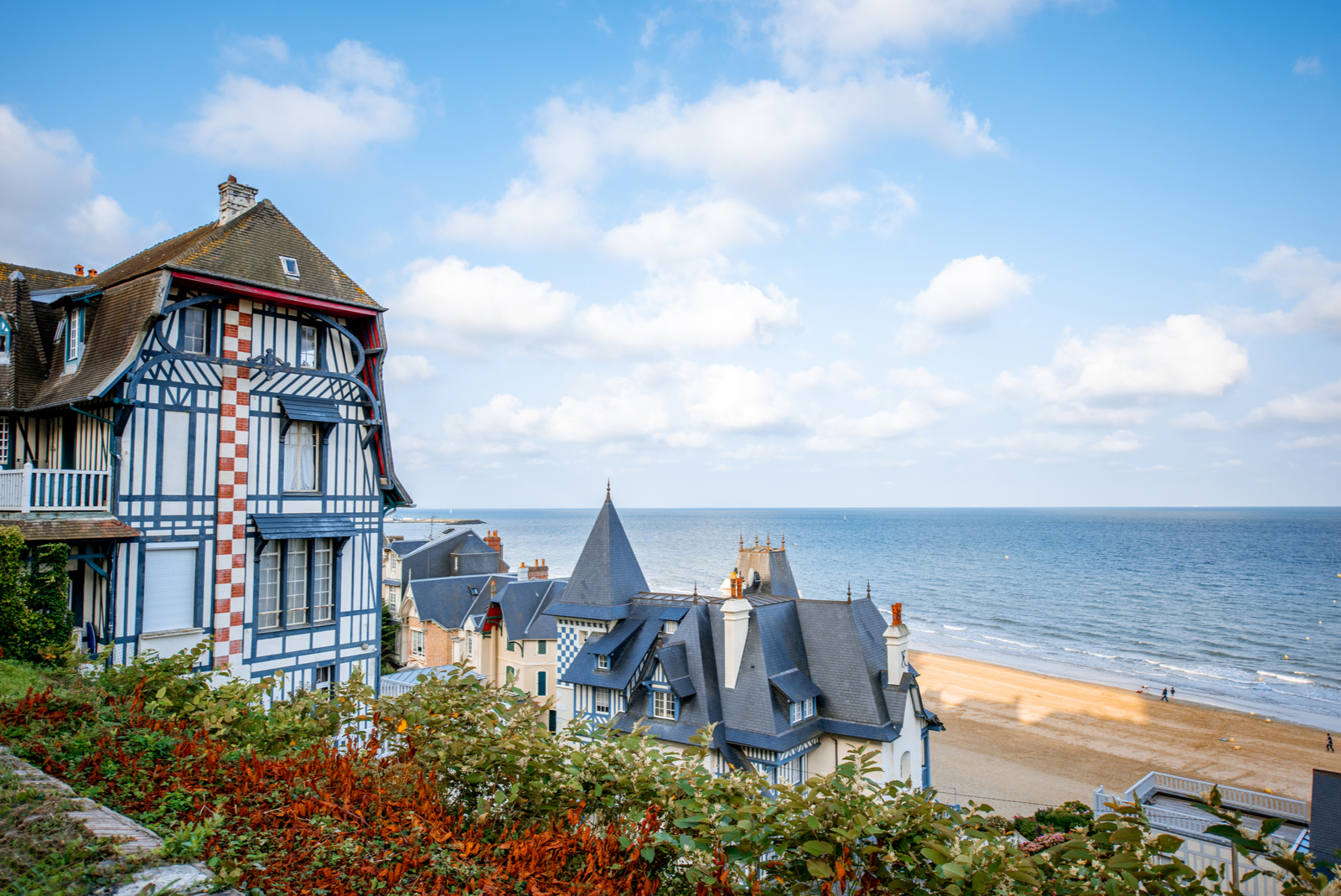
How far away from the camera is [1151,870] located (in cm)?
303

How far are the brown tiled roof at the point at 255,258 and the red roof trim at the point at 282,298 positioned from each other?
0.33 feet

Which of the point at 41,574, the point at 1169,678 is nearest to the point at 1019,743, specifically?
the point at 1169,678

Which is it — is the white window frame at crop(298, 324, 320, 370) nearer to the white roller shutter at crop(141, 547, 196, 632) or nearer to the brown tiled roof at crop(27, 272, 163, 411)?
the brown tiled roof at crop(27, 272, 163, 411)

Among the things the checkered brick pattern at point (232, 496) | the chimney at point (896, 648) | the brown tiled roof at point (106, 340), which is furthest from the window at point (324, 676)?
the chimney at point (896, 648)

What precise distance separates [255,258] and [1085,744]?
112 feet

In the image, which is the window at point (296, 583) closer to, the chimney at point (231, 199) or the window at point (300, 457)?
the window at point (300, 457)

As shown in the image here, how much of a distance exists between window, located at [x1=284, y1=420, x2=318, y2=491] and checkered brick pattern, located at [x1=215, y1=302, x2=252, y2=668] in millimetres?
797

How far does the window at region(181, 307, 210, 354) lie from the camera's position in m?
12.3

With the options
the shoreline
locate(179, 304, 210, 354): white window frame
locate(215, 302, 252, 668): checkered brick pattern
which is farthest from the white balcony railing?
the shoreline

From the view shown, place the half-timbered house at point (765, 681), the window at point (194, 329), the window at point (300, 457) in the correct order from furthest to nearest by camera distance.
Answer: the half-timbered house at point (765, 681) → the window at point (300, 457) → the window at point (194, 329)

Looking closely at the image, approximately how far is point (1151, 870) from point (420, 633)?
3221 cm

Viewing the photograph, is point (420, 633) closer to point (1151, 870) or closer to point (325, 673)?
point (325, 673)

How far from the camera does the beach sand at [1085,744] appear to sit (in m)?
25.2

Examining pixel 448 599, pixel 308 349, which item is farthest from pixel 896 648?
pixel 448 599
